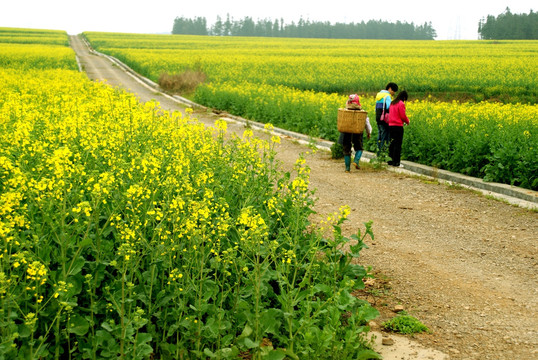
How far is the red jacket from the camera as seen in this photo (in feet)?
43.2

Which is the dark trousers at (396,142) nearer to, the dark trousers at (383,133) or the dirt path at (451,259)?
the dark trousers at (383,133)

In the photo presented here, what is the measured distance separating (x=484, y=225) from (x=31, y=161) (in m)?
6.48

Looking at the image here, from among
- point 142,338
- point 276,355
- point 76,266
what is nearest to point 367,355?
point 276,355

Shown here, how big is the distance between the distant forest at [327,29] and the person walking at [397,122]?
174 meters

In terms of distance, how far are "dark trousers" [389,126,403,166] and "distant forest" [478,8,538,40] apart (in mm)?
126007

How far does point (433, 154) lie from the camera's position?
44.9 feet

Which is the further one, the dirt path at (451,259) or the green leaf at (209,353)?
the dirt path at (451,259)

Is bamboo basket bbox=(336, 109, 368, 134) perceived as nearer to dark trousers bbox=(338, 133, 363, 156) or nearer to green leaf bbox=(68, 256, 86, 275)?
dark trousers bbox=(338, 133, 363, 156)

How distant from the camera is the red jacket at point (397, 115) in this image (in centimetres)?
1317

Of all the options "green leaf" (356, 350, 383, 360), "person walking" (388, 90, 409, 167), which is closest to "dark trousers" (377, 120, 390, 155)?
"person walking" (388, 90, 409, 167)

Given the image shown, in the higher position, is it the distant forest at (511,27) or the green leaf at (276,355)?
the distant forest at (511,27)

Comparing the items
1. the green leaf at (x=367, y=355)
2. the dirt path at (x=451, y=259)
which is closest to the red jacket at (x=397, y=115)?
the dirt path at (x=451, y=259)

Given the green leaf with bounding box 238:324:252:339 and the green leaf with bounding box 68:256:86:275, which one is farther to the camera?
the green leaf with bounding box 238:324:252:339

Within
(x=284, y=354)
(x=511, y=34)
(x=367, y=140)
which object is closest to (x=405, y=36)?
(x=511, y=34)
